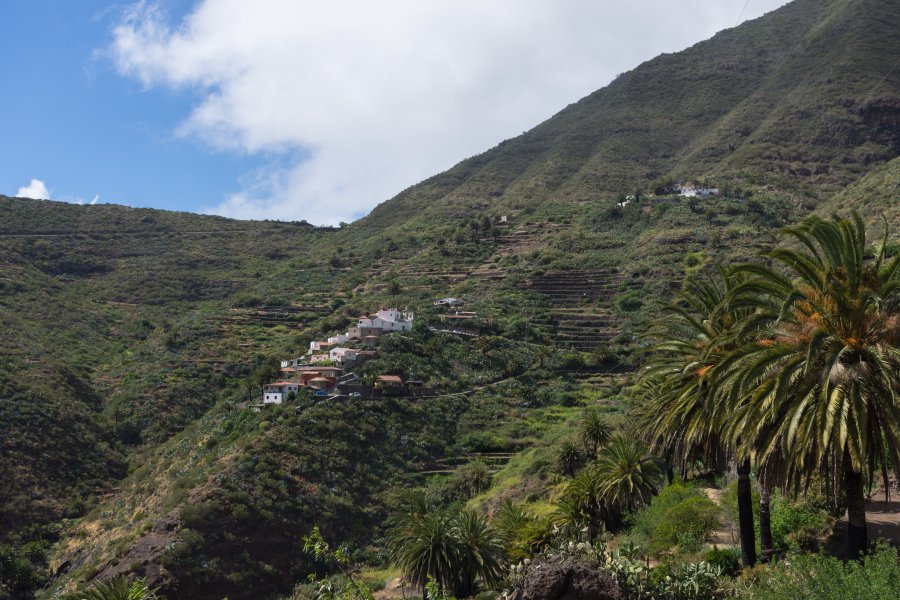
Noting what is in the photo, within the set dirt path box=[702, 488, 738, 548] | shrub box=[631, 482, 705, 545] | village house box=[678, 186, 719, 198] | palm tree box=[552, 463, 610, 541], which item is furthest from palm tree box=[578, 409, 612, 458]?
village house box=[678, 186, 719, 198]

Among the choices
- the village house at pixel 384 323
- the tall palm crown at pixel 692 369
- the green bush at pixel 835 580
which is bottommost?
the green bush at pixel 835 580

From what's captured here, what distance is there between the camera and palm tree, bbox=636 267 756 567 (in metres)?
15.7

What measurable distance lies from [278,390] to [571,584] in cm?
4160

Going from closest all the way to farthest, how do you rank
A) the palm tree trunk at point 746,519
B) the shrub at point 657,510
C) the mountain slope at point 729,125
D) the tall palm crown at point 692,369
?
the palm tree trunk at point 746,519, the tall palm crown at point 692,369, the shrub at point 657,510, the mountain slope at point 729,125

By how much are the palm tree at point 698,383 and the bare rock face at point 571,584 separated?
4.20 metres

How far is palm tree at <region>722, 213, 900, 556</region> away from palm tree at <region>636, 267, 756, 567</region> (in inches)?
74.2

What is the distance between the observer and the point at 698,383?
16.2m

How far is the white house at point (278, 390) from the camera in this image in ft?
166

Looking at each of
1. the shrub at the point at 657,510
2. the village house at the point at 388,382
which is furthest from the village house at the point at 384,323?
the shrub at the point at 657,510

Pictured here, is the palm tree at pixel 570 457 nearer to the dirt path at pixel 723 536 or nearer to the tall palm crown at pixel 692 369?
the dirt path at pixel 723 536

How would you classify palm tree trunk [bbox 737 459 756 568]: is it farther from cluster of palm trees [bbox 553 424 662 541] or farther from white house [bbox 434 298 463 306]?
white house [bbox 434 298 463 306]

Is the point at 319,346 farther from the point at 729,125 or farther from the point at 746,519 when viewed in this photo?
the point at 729,125

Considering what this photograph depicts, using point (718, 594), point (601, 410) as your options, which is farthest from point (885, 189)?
point (718, 594)

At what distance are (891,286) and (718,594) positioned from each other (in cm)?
705
